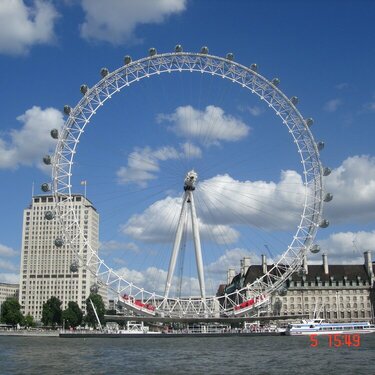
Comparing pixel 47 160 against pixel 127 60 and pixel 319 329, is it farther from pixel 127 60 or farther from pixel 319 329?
pixel 319 329

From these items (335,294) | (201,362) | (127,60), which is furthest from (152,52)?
(335,294)

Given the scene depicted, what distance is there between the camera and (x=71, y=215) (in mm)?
78438

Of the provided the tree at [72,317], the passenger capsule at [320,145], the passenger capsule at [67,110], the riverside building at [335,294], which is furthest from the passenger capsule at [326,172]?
the tree at [72,317]

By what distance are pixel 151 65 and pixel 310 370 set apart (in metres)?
47.1

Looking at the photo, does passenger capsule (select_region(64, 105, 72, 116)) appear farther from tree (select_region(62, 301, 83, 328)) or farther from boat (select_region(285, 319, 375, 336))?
tree (select_region(62, 301, 83, 328))

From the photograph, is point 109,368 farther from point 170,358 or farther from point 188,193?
point 188,193

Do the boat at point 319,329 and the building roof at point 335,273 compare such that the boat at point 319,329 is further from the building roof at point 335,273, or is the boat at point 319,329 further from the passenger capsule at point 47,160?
the passenger capsule at point 47,160

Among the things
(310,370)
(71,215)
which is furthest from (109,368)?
(71,215)

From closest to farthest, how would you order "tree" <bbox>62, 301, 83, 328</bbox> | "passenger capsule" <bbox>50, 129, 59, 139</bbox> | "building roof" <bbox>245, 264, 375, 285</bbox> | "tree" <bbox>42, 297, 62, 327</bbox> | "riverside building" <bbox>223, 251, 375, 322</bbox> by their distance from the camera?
"passenger capsule" <bbox>50, 129, 59, 139</bbox> → "riverside building" <bbox>223, 251, 375, 322</bbox> → "building roof" <bbox>245, 264, 375, 285</bbox> → "tree" <bbox>62, 301, 83, 328</bbox> → "tree" <bbox>42, 297, 62, 327</bbox>

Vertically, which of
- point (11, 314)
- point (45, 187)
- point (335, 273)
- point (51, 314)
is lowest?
point (51, 314)

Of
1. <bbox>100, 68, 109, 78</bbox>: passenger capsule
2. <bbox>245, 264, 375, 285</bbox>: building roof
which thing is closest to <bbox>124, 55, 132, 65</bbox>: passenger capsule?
<bbox>100, 68, 109, 78</bbox>: passenger capsule

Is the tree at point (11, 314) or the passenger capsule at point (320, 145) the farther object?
the tree at point (11, 314)
